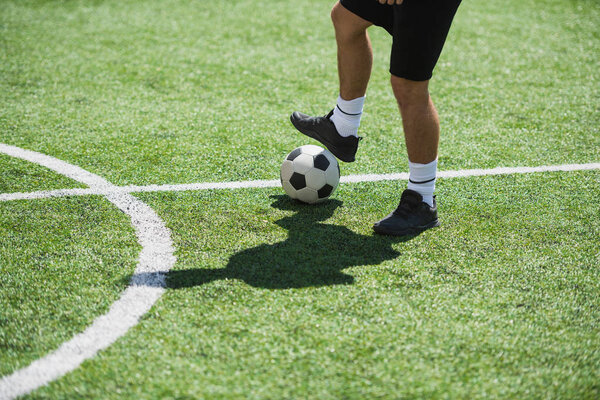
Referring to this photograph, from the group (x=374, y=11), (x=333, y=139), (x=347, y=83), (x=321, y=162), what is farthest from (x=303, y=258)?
(x=374, y=11)

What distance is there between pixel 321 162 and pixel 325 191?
0.17 metres

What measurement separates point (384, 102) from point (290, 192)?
2.19 metres

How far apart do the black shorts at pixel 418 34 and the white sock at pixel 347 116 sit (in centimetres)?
50

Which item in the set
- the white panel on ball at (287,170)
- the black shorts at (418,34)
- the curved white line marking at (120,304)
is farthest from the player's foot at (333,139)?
the curved white line marking at (120,304)

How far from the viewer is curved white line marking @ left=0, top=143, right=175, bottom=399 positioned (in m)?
2.23

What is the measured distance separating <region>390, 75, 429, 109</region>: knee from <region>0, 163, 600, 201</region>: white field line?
0.87 metres

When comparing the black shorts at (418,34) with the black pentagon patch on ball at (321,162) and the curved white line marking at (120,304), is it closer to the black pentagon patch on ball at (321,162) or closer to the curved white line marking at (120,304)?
the black pentagon patch on ball at (321,162)

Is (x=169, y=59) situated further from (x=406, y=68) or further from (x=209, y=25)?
(x=406, y=68)

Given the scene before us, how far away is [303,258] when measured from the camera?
3104mm

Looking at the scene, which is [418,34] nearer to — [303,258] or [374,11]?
[374,11]

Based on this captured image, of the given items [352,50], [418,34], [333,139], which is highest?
[418,34]

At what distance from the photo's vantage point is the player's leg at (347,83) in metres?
3.50

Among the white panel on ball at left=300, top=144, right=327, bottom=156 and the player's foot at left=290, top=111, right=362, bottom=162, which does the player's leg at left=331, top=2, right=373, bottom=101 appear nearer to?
the player's foot at left=290, top=111, right=362, bottom=162

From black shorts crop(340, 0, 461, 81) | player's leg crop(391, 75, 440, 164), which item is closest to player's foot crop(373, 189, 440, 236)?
player's leg crop(391, 75, 440, 164)
